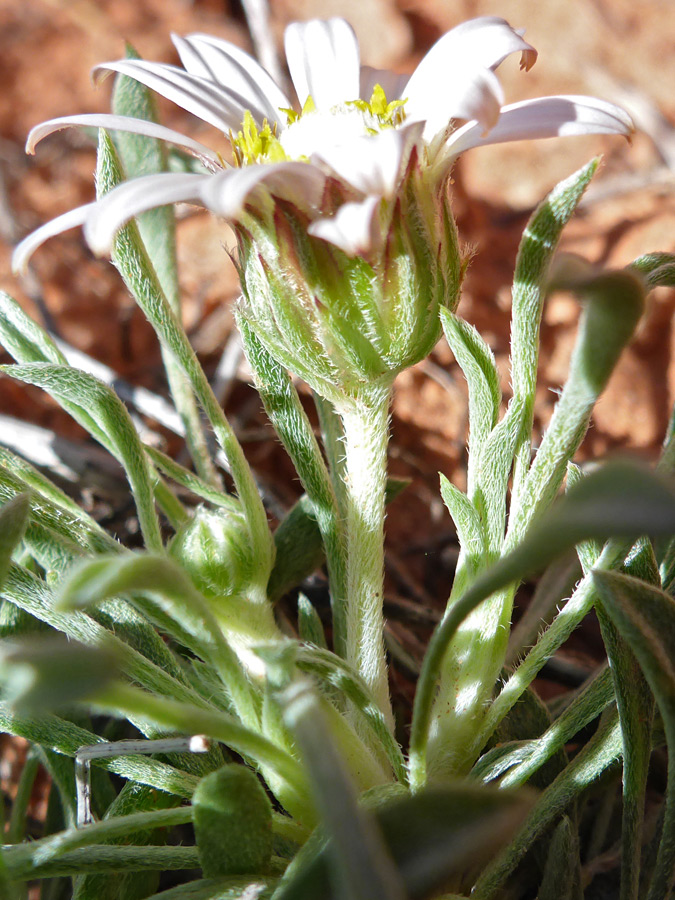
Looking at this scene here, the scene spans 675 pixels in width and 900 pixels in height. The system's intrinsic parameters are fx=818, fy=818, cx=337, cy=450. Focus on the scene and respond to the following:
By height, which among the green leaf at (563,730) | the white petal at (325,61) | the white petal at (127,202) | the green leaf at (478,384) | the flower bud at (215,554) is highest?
the white petal at (325,61)

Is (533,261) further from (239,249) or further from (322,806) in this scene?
(322,806)

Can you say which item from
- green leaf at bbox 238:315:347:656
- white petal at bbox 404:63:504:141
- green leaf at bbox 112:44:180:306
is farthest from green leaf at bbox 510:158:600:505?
green leaf at bbox 112:44:180:306

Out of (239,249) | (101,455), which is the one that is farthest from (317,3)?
(239,249)

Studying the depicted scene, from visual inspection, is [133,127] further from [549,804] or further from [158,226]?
[549,804]

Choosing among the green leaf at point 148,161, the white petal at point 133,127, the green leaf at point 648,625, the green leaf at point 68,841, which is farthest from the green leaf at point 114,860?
the green leaf at point 148,161

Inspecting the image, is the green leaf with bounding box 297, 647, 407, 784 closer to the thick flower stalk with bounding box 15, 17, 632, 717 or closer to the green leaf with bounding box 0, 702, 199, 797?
the thick flower stalk with bounding box 15, 17, 632, 717

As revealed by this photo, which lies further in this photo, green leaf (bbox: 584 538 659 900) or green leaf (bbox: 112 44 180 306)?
green leaf (bbox: 112 44 180 306)

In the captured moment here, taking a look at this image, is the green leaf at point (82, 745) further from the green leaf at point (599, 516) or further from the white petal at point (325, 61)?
the white petal at point (325, 61)
